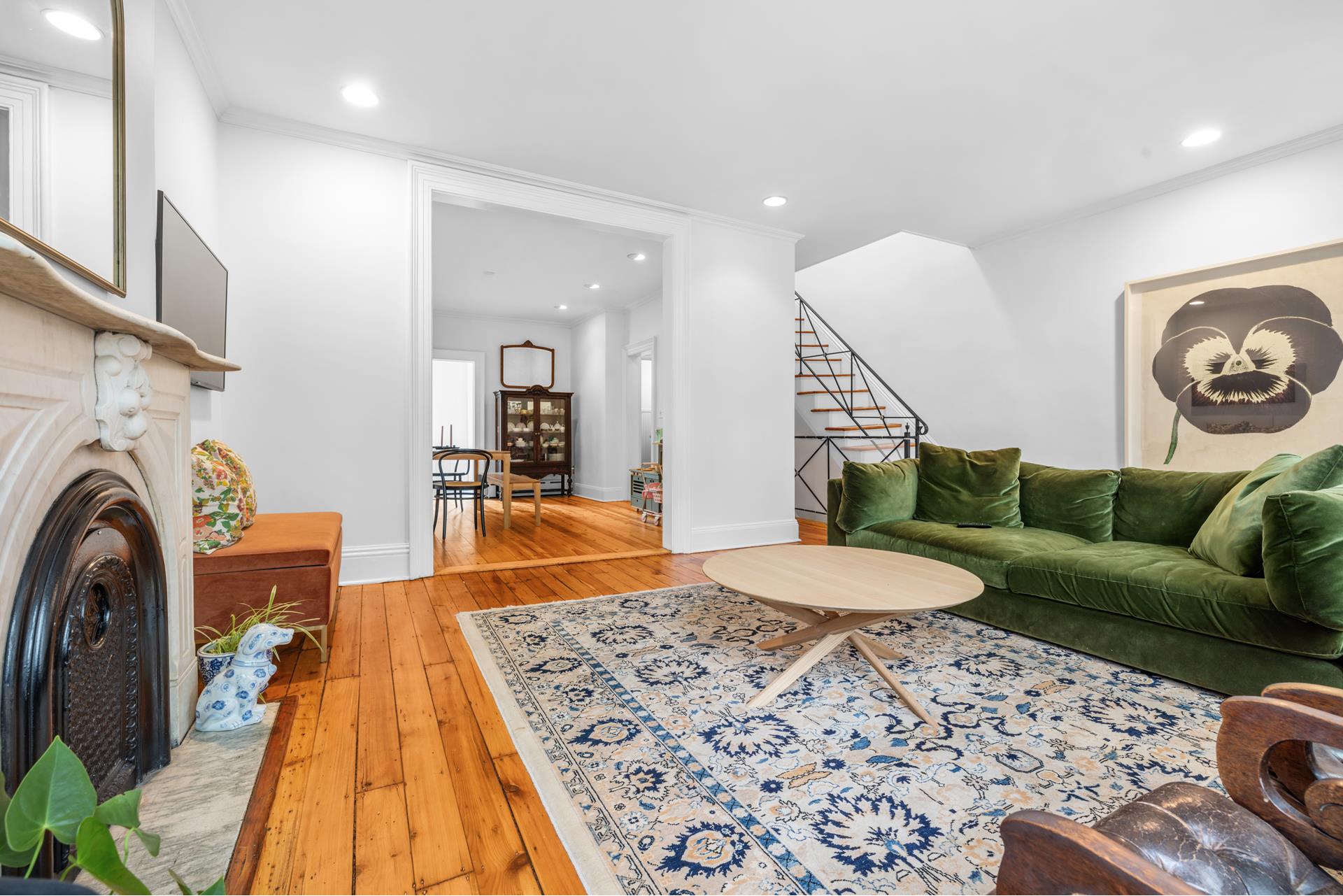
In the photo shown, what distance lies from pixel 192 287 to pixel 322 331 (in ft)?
2.89

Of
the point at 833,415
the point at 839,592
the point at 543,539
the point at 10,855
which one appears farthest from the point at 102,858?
the point at 833,415

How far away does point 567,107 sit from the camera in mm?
3168

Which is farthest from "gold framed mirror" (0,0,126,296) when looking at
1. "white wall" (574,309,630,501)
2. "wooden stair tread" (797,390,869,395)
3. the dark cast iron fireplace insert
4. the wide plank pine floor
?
"white wall" (574,309,630,501)

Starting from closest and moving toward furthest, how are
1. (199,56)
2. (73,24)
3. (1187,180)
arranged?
(73,24) < (199,56) < (1187,180)

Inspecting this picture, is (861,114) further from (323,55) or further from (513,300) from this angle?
(513,300)

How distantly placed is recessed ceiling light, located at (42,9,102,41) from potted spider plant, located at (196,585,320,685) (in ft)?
5.51

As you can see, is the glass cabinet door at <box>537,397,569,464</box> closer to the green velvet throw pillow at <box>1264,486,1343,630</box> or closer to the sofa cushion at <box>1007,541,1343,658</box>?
the sofa cushion at <box>1007,541,1343,658</box>

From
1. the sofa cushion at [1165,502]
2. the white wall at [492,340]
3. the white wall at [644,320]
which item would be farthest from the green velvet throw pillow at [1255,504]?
the white wall at [492,340]

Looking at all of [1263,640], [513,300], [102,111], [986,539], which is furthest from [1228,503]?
[513,300]

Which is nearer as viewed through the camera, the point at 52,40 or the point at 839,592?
the point at 52,40

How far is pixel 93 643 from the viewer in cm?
127

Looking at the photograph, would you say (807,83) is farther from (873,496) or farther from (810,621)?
(810,621)

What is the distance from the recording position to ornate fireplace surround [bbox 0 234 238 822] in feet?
3.24

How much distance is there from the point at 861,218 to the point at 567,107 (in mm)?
2618
